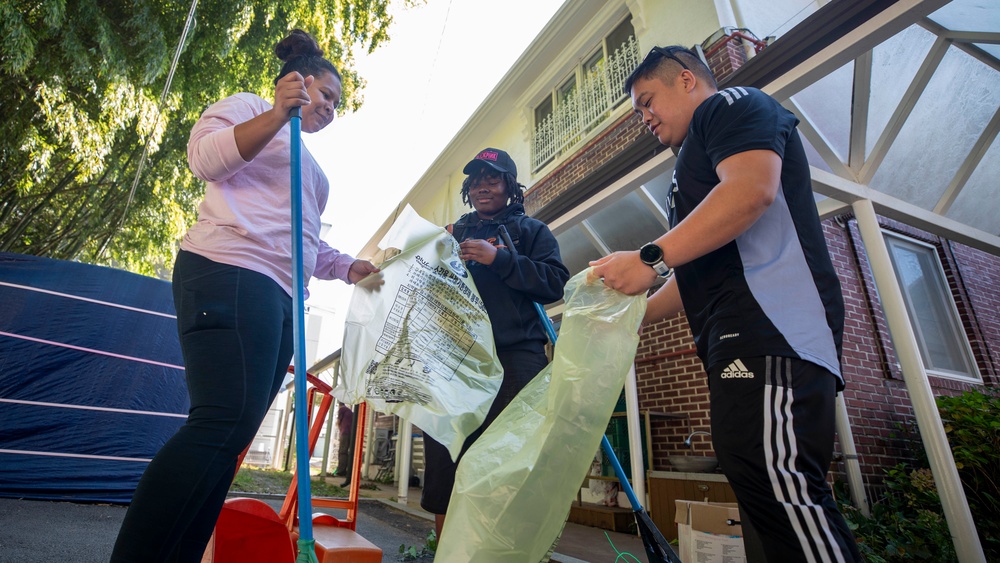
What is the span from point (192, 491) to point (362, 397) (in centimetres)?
59

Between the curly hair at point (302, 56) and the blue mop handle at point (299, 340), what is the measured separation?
0.42 meters

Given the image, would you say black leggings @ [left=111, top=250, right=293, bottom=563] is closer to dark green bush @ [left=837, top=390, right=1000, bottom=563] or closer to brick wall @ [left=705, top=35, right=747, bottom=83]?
dark green bush @ [left=837, top=390, right=1000, bottom=563]

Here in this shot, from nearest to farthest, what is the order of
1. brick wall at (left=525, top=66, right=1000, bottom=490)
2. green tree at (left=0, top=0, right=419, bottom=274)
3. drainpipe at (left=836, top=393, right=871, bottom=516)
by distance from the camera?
drainpipe at (left=836, top=393, right=871, bottom=516), green tree at (left=0, top=0, right=419, bottom=274), brick wall at (left=525, top=66, right=1000, bottom=490)

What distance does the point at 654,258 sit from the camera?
3.76 feet

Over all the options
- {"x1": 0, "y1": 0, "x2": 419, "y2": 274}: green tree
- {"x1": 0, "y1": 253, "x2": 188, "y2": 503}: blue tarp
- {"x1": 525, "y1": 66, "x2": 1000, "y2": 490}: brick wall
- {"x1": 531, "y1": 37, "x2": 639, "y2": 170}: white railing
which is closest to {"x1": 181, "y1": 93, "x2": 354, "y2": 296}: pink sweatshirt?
{"x1": 525, "y1": 66, "x2": 1000, "y2": 490}: brick wall

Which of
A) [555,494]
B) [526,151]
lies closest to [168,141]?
[526,151]

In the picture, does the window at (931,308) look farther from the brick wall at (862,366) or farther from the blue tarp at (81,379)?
the blue tarp at (81,379)

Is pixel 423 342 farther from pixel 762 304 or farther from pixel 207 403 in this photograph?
pixel 762 304

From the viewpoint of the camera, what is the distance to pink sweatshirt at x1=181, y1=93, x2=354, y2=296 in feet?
4.28

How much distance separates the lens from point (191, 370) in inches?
46.1

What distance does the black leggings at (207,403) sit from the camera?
1.01 metres

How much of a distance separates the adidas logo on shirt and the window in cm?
626

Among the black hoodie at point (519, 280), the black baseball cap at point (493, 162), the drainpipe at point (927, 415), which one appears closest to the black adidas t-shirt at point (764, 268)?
the black hoodie at point (519, 280)

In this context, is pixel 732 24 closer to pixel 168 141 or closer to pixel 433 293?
pixel 433 293
